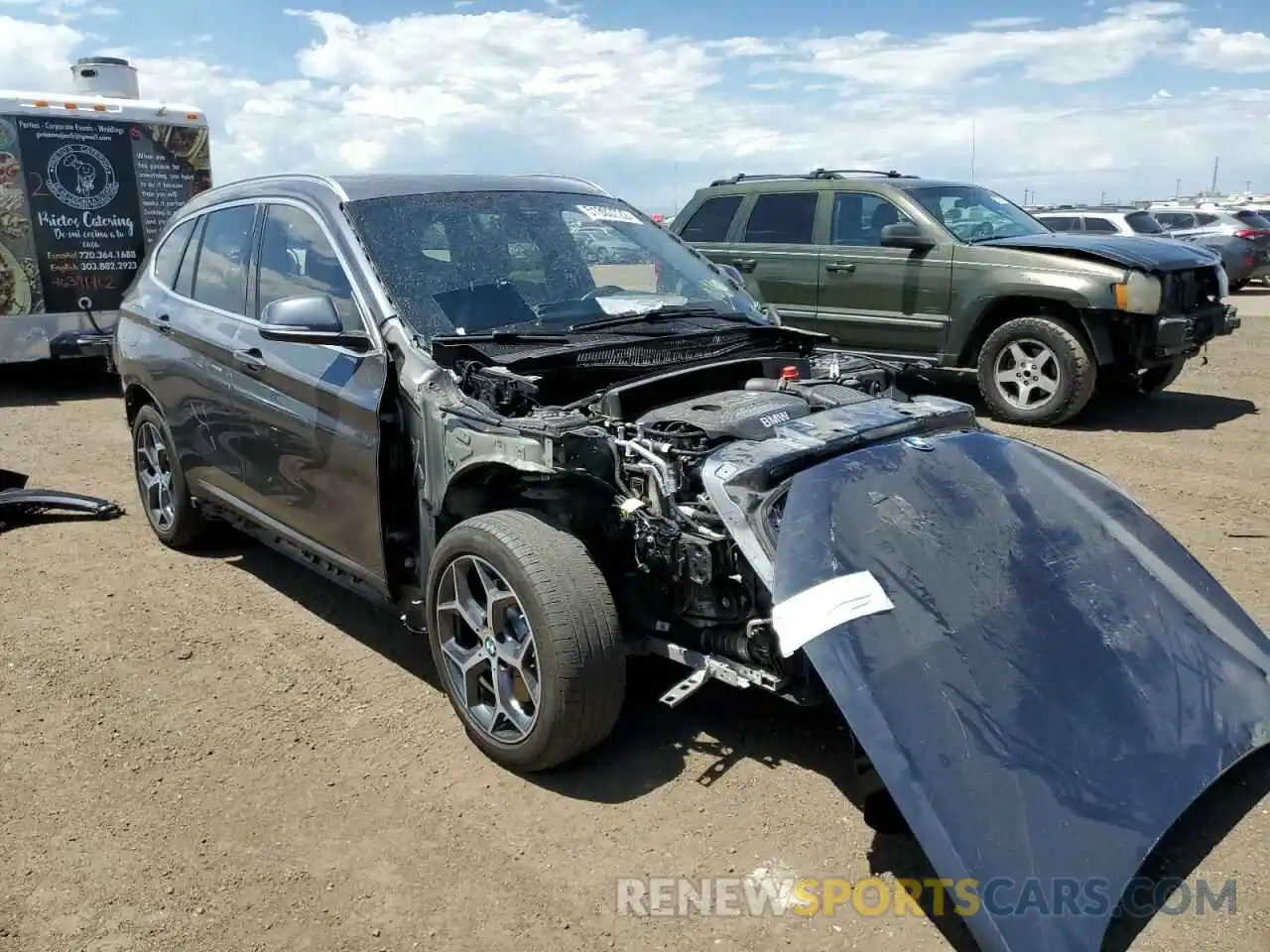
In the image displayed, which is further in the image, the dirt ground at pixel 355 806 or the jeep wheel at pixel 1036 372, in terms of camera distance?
the jeep wheel at pixel 1036 372

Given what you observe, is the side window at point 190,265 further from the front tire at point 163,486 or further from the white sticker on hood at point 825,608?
the white sticker on hood at point 825,608

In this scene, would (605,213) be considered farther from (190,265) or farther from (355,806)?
(355,806)

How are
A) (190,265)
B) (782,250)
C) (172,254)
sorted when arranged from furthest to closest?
(782,250) < (172,254) < (190,265)

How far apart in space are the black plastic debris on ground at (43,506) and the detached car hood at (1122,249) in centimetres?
685

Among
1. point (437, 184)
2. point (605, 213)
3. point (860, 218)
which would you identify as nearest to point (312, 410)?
point (437, 184)

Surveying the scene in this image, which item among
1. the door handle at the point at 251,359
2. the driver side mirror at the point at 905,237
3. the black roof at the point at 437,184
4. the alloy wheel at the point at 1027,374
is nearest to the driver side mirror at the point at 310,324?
the door handle at the point at 251,359

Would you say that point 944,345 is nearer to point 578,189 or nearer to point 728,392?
point 578,189

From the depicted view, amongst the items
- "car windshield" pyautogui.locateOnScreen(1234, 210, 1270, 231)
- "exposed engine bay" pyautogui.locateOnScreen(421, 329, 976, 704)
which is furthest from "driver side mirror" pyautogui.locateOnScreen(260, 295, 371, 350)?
"car windshield" pyautogui.locateOnScreen(1234, 210, 1270, 231)

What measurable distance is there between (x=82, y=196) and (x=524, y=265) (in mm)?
7941

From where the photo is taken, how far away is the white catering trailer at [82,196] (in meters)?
10.1

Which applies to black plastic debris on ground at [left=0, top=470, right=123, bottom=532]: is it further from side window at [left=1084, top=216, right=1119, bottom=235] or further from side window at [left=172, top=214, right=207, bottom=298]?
side window at [left=1084, top=216, right=1119, bottom=235]

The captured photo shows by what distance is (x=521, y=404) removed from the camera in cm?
374

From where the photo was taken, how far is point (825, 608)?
2.91 m

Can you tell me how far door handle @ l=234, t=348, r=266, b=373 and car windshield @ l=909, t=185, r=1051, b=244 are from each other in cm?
636
